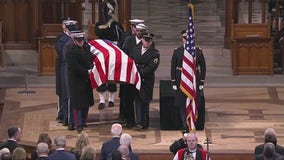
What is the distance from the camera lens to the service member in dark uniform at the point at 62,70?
17.8 metres

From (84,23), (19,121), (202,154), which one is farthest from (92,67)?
(84,23)

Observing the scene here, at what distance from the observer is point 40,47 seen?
71.9 ft

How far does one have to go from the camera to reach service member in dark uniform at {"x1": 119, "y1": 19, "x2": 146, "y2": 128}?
17.8 m

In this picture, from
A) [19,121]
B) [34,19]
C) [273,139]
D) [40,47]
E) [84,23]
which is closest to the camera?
[273,139]

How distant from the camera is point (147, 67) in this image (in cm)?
1772

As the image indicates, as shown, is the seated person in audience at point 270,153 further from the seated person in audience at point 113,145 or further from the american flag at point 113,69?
the american flag at point 113,69

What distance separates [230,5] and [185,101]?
21.8 ft

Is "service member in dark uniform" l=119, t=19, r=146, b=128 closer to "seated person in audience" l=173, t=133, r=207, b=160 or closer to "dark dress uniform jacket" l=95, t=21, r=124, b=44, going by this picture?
"dark dress uniform jacket" l=95, t=21, r=124, b=44

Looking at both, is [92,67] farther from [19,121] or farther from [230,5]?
[230,5]

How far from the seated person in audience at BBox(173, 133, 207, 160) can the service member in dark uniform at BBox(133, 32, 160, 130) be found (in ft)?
13.5

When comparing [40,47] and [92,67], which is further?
[40,47]

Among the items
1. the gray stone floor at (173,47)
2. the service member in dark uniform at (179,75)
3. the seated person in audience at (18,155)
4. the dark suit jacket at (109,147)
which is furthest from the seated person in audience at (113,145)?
the gray stone floor at (173,47)

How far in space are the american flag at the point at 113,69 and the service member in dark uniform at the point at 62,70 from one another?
0.58 metres

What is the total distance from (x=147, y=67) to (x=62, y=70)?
144 cm
